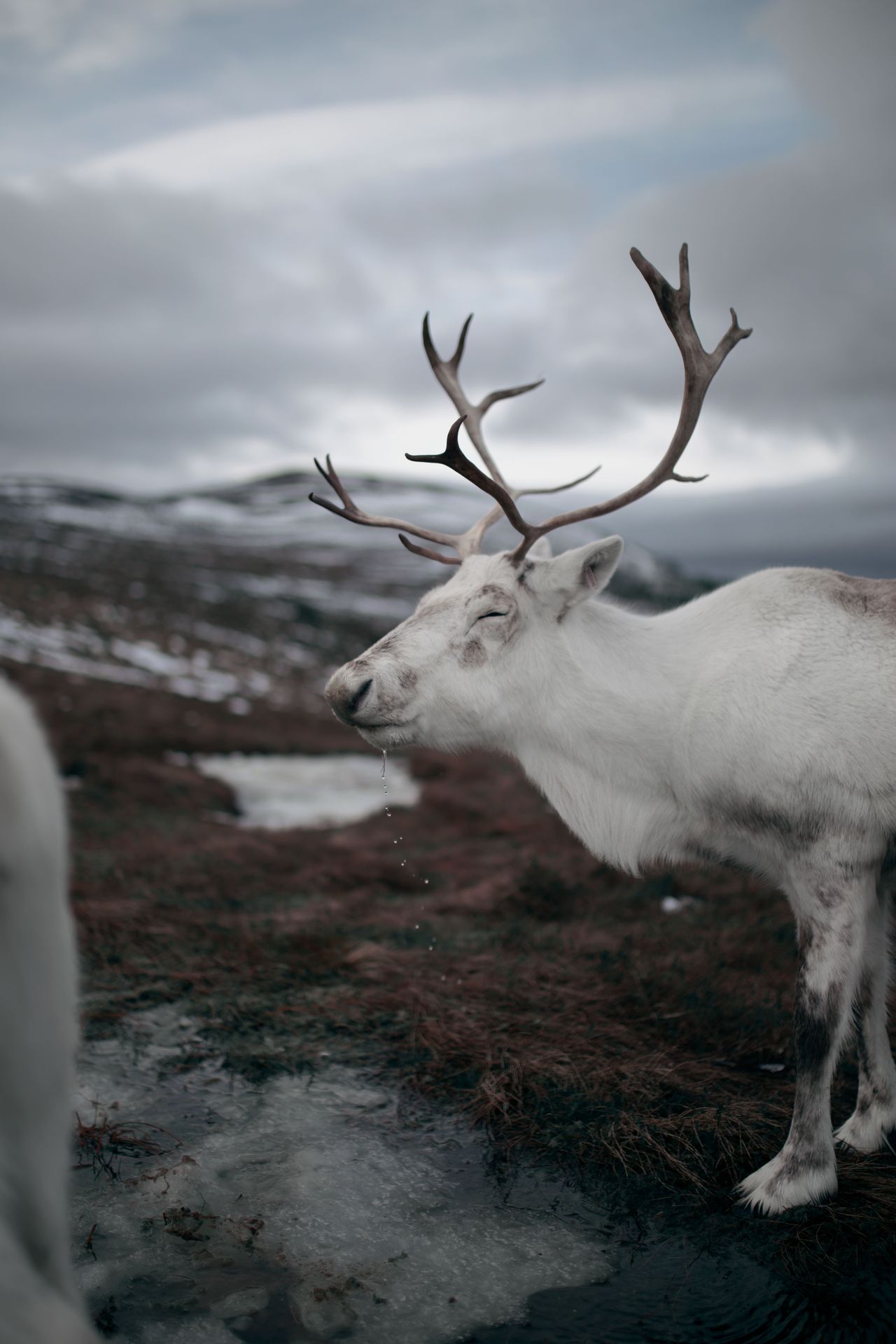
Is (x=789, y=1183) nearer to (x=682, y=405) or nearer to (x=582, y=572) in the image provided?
(x=582, y=572)

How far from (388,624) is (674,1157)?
34721 mm

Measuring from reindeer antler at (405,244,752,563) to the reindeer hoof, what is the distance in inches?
91.6

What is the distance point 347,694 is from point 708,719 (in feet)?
4.38

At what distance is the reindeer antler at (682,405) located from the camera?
360 centimetres

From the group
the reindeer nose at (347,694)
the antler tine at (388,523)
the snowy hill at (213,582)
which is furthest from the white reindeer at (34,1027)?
the snowy hill at (213,582)

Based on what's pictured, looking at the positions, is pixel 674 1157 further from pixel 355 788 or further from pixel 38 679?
pixel 38 679

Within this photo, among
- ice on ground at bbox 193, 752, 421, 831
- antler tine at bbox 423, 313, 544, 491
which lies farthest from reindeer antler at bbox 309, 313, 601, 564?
ice on ground at bbox 193, 752, 421, 831

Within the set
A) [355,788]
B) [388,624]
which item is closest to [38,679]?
[355,788]

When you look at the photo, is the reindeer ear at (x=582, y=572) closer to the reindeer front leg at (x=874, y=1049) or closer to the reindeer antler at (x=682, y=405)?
the reindeer antler at (x=682, y=405)

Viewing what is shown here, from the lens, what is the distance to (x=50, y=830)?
1513 millimetres

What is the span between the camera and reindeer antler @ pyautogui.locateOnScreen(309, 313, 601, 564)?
12.1 feet

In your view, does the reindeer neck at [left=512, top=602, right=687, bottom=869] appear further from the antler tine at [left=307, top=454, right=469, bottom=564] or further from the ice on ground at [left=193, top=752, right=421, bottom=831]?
the ice on ground at [left=193, top=752, right=421, bottom=831]

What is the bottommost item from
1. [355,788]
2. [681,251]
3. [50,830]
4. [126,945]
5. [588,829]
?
[355,788]

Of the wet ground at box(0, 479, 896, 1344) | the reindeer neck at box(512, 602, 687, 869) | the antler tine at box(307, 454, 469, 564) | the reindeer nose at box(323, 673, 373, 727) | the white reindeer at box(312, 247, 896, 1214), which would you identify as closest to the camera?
the wet ground at box(0, 479, 896, 1344)
